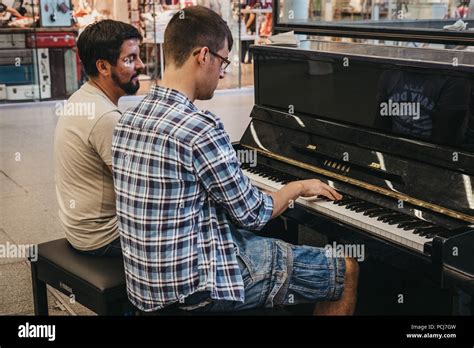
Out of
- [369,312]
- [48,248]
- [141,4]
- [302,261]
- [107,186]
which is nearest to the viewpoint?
[302,261]

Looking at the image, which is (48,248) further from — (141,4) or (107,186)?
(141,4)

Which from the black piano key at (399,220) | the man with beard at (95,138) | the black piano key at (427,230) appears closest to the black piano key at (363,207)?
the black piano key at (399,220)

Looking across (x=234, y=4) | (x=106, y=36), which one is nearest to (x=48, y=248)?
(x=106, y=36)

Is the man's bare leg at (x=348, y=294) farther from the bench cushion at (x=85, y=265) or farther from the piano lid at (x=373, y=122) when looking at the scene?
the bench cushion at (x=85, y=265)

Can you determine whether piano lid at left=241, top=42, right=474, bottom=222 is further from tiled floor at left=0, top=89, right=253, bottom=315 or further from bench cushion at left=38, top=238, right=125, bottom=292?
tiled floor at left=0, top=89, right=253, bottom=315

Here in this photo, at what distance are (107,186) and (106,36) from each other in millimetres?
549

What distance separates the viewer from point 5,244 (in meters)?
4.11

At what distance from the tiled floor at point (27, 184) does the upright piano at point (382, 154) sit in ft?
4.14

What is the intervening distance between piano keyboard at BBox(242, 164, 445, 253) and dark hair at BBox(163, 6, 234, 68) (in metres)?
0.74

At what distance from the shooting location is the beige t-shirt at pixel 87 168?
244 centimetres

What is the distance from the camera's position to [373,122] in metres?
2.63

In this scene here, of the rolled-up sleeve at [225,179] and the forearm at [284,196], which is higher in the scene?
the rolled-up sleeve at [225,179]

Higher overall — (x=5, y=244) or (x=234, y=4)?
(x=234, y=4)

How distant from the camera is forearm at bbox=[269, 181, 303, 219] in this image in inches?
85.0
